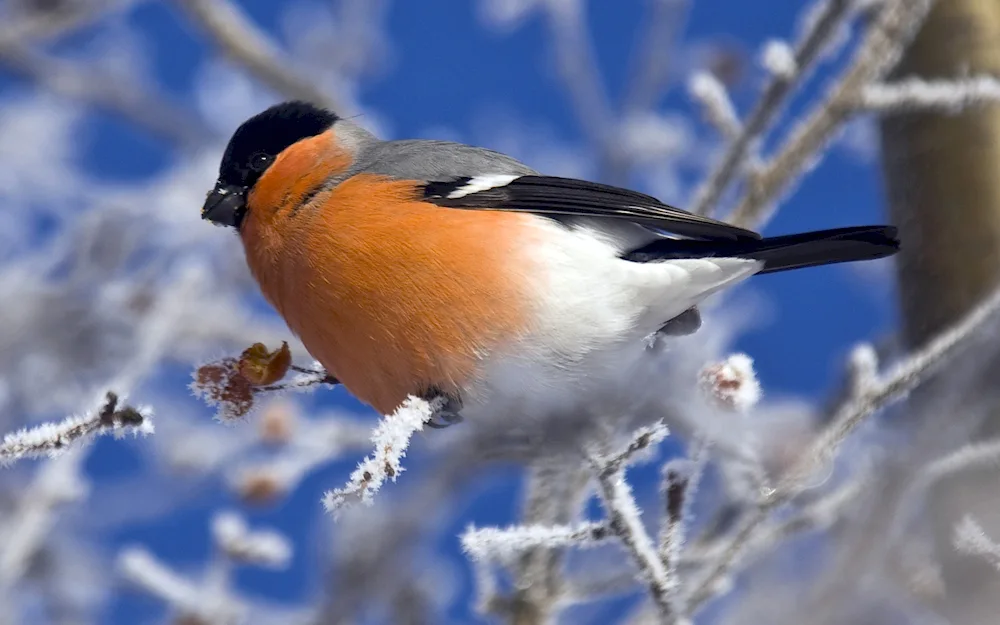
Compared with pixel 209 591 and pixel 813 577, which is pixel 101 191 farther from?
pixel 813 577

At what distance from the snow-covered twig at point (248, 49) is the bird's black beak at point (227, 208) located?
1.69 meters

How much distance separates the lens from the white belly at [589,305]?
177cm

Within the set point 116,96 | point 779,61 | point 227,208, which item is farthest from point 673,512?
point 116,96

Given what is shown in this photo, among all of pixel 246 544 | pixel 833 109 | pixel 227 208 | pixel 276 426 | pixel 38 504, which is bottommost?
pixel 246 544

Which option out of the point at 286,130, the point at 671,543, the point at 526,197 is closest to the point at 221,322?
the point at 286,130

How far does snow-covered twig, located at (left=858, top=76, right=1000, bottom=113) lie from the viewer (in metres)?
2.30

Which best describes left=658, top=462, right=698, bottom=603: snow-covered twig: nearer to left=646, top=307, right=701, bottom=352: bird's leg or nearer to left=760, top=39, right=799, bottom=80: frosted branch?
left=646, top=307, right=701, bottom=352: bird's leg

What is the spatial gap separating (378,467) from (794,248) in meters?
0.84

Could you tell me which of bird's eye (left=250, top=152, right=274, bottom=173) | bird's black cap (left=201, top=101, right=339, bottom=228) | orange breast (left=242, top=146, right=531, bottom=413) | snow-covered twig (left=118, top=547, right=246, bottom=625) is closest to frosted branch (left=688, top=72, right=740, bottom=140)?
orange breast (left=242, top=146, right=531, bottom=413)

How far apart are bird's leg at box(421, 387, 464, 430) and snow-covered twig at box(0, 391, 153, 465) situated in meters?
0.56

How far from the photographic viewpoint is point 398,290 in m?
1.77

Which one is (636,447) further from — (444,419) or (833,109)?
(833,109)

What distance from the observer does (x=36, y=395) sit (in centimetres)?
315

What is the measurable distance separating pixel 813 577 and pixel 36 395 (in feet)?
8.44
